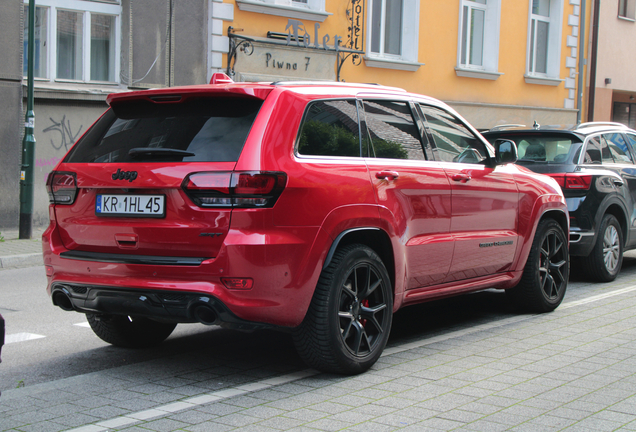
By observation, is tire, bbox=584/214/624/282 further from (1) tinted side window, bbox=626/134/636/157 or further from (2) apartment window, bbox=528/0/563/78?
(2) apartment window, bbox=528/0/563/78

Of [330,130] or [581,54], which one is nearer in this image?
[330,130]

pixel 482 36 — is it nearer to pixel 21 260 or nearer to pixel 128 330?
pixel 21 260

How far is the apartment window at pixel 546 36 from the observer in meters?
23.3

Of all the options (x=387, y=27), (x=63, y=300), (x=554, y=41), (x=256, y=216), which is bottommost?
(x=63, y=300)

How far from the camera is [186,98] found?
4.55 meters

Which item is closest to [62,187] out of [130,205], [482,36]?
[130,205]

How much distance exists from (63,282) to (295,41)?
42.5 feet

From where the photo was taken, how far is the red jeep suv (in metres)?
4.21

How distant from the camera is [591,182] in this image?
8.54m

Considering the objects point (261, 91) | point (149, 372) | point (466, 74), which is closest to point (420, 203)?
point (261, 91)

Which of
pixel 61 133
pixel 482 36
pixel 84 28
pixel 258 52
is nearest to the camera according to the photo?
pixel 61 133

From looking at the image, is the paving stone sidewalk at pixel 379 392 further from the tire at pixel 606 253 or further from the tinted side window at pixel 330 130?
the tire at pixel 606 253

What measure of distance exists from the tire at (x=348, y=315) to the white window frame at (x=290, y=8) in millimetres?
12280

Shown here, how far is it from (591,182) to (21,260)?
24.7ft
